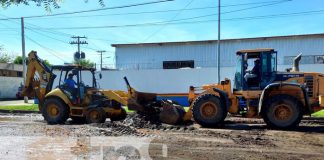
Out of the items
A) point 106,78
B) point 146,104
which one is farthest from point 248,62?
point 106,78

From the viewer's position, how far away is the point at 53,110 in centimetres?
1706

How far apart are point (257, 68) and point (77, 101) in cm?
751

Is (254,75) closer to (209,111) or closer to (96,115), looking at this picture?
(209,111)

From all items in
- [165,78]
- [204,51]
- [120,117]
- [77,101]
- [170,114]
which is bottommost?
[120,117]

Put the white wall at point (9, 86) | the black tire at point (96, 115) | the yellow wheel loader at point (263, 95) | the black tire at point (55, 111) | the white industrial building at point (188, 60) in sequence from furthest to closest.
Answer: the white wall at point (9, 86), the white industrial building at point (188, 60), the black tire at point (55, 111), the black tire at point (96, 115), the yellow wheel loader at point (263, 95)

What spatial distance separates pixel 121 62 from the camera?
4222 cm

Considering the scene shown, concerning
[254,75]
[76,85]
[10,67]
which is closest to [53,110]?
[76,85]

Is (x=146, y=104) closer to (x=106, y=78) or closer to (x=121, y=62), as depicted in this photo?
(x=106, y=78)

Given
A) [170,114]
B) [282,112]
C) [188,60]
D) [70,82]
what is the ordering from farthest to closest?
[188,60] < [70,82] < [170,114] < [282,112]

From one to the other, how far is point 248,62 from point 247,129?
8.81 ft

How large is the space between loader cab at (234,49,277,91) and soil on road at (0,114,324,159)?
1668 mm

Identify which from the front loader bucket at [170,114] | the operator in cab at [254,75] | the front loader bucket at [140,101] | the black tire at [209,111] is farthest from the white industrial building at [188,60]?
the front loader bucket at [170,114]

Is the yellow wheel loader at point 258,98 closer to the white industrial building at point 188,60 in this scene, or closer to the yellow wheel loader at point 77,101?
the yellow wheel loader at point 77,101

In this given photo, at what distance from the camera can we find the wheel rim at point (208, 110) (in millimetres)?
15148
